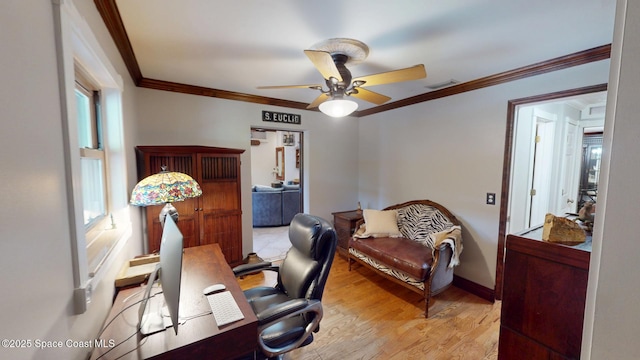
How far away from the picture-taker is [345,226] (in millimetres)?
3617

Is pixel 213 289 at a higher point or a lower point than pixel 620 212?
lower

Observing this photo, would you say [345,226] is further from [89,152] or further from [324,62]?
[89,152]

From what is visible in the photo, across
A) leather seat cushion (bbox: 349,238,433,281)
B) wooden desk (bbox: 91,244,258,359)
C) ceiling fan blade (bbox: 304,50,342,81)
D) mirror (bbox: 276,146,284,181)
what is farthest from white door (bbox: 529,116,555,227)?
mirror (bbox: 276,146,284,181)

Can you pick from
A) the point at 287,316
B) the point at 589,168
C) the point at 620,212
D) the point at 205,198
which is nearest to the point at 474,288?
the point at 287,316

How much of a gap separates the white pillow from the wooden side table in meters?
0.40

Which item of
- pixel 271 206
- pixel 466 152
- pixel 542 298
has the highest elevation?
pixel 466 152

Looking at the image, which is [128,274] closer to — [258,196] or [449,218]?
[449,218]

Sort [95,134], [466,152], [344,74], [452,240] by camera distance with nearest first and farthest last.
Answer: [95,134], [344,74], [452,240], [466,152]

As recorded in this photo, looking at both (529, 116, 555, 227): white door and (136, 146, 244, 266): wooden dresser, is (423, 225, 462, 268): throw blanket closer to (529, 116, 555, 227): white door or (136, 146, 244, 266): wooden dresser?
(529, 116, 555, 227): white door

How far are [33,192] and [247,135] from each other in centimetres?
272

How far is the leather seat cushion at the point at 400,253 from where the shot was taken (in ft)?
7.61

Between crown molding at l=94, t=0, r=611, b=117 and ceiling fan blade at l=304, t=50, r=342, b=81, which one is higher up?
crown molding at l=94, t=0, r=611, b=117

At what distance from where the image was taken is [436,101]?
3.05 metres

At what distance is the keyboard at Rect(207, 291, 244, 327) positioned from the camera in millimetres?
1124
